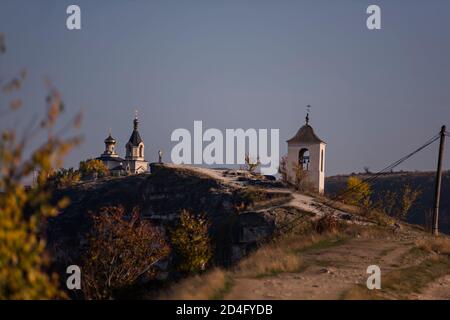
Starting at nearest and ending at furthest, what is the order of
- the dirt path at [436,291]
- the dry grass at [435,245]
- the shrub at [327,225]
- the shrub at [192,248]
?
the dirt path at [436,291] → the dry grass at [435,245] → the shrub at [327,225] → the shrub at [192,248]

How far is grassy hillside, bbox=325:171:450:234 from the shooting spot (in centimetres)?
8338

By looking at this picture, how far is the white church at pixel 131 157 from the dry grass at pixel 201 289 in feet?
249

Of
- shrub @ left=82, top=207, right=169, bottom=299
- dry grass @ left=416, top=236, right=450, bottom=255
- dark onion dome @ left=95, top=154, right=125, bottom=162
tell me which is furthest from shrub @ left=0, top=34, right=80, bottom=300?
dark onion dome @ left=95, top=154, right=125, bottom=162

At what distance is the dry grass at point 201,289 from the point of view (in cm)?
1158

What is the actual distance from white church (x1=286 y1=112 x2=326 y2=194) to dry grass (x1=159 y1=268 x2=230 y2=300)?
3316 centimetres

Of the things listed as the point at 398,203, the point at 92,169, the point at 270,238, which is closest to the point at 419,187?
the point at 398,203

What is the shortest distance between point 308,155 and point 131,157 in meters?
48.0

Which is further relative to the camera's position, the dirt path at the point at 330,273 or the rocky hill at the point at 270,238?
the rocky hill at the point at 270,238

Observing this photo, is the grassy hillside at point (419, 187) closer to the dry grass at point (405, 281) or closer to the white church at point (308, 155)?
the white church at point (308, 155)

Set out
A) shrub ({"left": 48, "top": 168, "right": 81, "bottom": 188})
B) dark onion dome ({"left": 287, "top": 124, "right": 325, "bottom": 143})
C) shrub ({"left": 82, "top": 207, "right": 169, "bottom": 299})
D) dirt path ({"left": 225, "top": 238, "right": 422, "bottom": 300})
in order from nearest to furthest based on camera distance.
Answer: dirt path ({"left": 225, "top": 238, "right": 422, "bottom": 300}) < shrub ({"left": 82, "top": 207, "right": 169, "bottom": 299}) < dark onion dome ({"left": 287, "top": 124, "right": 325, "bottom": 143}) < shrub ({"left": 48, "top": 168, "right": 81, "bottom": 188})

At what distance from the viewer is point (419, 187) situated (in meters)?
98.9

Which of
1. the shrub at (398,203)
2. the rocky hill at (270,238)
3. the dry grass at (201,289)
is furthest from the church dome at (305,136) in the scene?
the dry grass at (201,289)

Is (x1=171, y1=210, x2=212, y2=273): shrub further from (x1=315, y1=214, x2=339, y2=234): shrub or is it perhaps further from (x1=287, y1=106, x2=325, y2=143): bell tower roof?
(x1=287, y1=106, x2=325, y2=143): bell tower roof

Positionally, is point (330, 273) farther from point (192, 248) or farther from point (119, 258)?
point (192, 248)
